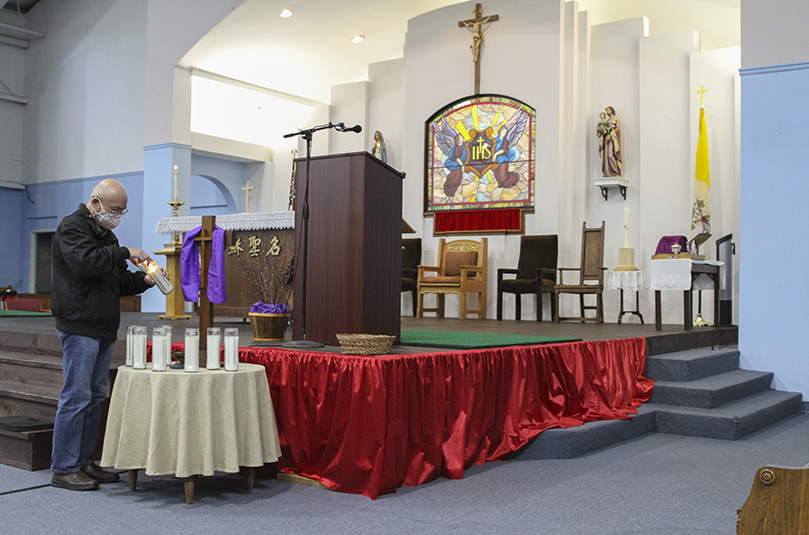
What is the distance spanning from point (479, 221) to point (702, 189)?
98.0 inches

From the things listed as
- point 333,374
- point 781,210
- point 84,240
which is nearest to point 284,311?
point 333,374

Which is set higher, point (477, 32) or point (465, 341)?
point (477, 32)

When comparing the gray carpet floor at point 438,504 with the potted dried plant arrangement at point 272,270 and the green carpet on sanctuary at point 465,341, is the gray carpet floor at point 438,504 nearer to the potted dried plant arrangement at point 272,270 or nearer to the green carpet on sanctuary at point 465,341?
the green carpet on sanctuary at point 465,341

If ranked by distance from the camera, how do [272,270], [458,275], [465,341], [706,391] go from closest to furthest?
1. [465,341]
2. [706,391]
3. [272,270]
4. [458,275]

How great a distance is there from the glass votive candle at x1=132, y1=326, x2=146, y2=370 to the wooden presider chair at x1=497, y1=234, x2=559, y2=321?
5.40 m

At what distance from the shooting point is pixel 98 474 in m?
3.20

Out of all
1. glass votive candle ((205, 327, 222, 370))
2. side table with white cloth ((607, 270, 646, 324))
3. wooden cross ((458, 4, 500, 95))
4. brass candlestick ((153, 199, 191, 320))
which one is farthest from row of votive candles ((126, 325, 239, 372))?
wooden cross ((458, 4, 500, 95))

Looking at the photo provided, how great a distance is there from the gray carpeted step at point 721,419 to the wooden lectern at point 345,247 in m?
1.97

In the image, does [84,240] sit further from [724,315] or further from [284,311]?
[724,315]

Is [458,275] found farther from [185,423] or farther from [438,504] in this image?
[185,423]

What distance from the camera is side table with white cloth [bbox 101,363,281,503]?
2.87 meters

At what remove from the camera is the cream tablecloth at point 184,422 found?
2871 millimetres

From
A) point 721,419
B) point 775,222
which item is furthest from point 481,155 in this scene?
point 721,419

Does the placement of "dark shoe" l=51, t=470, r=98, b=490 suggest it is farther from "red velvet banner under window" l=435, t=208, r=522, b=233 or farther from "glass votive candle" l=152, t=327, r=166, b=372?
"red velvet banner under window" l=435, t=208, r=522, b=233
